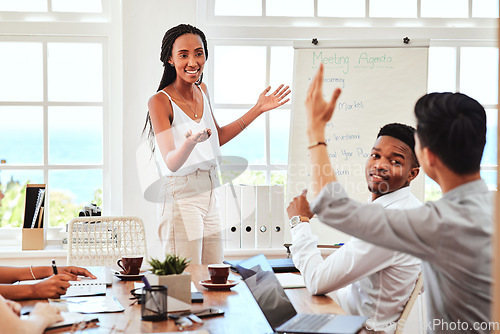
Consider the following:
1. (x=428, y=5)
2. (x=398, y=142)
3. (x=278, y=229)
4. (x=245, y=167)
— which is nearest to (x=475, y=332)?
(x=398, y=142)

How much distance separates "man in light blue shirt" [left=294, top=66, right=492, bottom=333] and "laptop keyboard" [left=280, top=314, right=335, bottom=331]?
0.75 ft

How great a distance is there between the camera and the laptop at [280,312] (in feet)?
4.22

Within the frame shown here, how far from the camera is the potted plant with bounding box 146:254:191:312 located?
1647 millimetres

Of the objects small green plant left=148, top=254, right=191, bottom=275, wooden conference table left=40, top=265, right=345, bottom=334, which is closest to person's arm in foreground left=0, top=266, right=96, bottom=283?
wooden conference table left=40, top=265, right=345, bottom=334

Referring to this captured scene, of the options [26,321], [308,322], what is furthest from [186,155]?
[308,322]

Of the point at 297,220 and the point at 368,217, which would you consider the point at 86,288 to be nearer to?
the point at 297,220

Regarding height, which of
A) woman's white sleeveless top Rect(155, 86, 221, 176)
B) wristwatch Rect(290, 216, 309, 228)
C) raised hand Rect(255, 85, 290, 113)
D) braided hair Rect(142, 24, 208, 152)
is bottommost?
wristwatch Rect(290, 216, 309, 228)

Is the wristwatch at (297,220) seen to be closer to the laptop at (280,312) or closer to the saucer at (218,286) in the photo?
the laptop at (280,312)

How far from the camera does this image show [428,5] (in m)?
3.94

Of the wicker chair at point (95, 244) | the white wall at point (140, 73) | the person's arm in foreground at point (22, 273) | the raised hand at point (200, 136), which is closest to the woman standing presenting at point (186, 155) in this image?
the raised hand at point (200, 136)

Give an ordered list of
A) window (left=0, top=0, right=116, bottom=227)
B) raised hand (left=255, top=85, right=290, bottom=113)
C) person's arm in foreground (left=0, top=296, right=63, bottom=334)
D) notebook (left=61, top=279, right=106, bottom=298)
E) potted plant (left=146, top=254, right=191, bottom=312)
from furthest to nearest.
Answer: window (left=0, top=0, right=116, bottom=227) < raised hand (left=255, top=85, right=290, bottom=113) < notebook (left=61, top=279, right=106, bottom=298) < potted plant (left=146, top=254, right=191, bottom=312) < person's arm in foreground (left=0, top=296, right=63, bottom=334)

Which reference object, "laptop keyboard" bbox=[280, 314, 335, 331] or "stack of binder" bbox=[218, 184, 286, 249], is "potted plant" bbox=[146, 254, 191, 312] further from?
"stack of binder" bbox=[218, 184, 286, 249]

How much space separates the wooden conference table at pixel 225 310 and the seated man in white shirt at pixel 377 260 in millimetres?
83

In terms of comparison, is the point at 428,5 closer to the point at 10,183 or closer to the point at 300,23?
the point at 300,23
